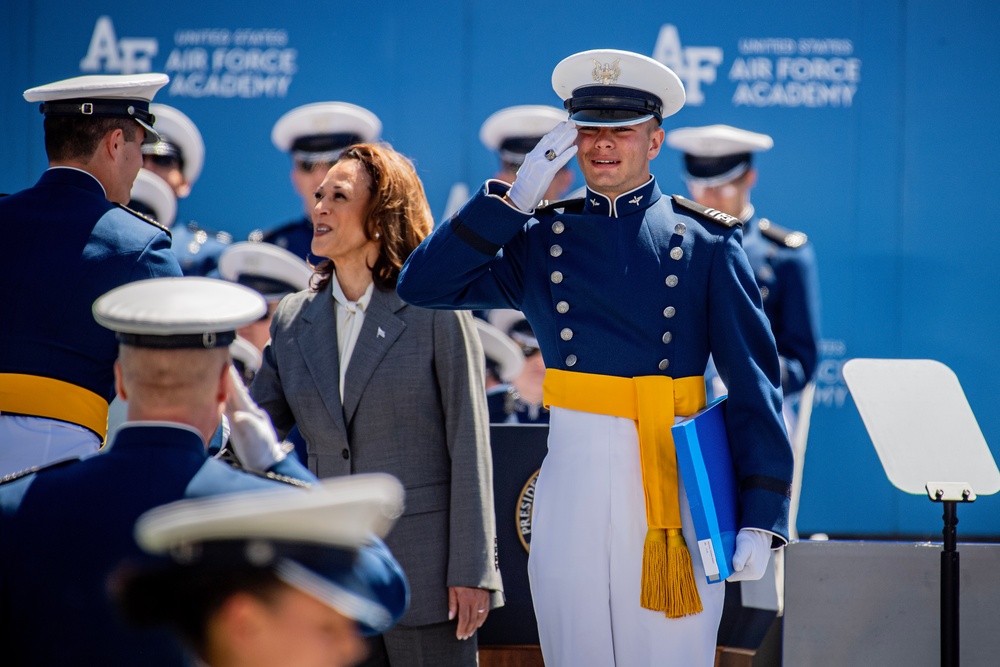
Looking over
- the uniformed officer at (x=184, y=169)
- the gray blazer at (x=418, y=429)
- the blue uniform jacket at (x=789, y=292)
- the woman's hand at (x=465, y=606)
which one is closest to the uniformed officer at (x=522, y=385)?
the blue uniform jacket at (x=789, y=292)

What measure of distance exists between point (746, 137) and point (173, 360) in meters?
3.77

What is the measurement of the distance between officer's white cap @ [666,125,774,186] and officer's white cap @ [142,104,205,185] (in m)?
1.97

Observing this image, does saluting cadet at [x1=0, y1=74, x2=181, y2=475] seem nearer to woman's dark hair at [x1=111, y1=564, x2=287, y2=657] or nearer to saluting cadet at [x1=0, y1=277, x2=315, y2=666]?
saluting cadet at [x1=0, y1=277, x2=315, y2=666]

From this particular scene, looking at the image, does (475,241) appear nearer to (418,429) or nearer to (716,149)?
(418,429)

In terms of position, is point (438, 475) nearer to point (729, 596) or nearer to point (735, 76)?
point (729, 596)

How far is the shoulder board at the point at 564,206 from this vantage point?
9.85 feet

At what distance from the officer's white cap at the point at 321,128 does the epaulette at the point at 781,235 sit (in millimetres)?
1642

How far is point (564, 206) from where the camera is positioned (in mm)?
→ 3025

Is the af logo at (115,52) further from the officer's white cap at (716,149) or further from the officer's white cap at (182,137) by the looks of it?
the officer's white cap at (716,149)

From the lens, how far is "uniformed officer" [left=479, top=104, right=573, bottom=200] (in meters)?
5.24

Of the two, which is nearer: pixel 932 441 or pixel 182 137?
pixel 932 441

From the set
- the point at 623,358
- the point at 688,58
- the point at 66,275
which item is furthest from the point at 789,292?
the point at 66,275

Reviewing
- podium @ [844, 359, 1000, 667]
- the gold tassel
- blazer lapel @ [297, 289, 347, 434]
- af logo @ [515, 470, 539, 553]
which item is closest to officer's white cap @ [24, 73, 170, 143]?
blazer lapel @ [297, 289, 347, 434]

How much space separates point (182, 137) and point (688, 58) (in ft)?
6.99
